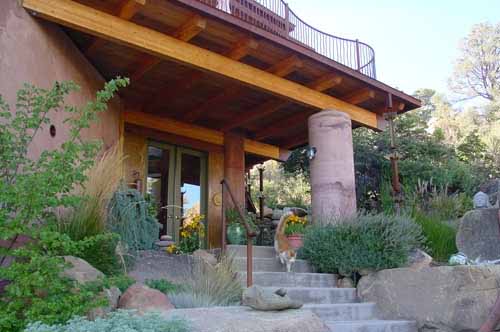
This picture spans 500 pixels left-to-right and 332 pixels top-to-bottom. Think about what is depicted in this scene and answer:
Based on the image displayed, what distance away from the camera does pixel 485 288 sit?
4656mm

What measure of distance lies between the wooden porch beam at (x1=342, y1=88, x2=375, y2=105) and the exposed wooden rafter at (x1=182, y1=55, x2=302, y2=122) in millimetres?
1510

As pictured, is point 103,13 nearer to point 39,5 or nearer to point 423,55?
point 39,5

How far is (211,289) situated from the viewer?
4617 mm

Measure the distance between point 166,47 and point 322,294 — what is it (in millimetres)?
3351

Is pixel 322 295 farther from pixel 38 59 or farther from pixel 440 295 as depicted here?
pixel 38 59

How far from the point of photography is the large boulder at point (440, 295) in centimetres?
465

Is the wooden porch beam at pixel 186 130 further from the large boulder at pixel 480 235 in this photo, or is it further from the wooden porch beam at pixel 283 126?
the large boulder at pixel 480 235

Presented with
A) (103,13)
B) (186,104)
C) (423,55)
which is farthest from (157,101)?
(423,55)

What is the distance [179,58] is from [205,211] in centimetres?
398

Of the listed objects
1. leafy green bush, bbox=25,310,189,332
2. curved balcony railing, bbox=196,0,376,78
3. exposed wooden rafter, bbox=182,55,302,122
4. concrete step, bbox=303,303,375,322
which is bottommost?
concrete step, bbox=303,303,375,322

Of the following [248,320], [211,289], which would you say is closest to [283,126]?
[211,289]

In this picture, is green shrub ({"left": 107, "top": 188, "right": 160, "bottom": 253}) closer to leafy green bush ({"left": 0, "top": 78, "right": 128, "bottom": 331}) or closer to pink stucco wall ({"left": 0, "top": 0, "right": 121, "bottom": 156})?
pink stucco wall ({"left": 0, "top": 0, "right": 121, "bottom": 156})

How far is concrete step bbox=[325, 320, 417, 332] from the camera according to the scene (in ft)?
14.8

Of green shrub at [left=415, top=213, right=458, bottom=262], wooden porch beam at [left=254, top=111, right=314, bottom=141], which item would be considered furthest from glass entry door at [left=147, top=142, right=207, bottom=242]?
green shrub at [left=415, top=213, right=458, bottom=262]
